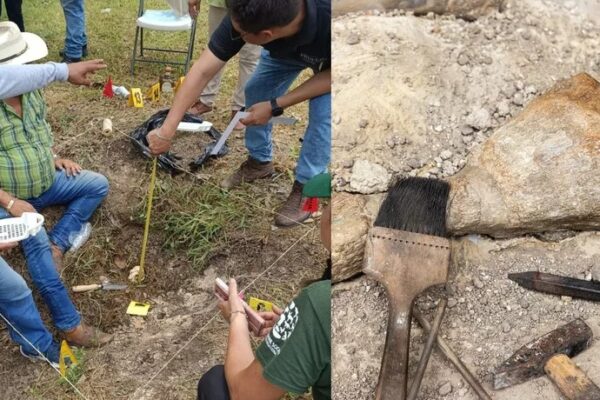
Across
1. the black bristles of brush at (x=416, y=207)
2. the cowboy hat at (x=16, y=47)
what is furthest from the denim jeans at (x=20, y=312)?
the black bristles of brush at (x=416, y=207)

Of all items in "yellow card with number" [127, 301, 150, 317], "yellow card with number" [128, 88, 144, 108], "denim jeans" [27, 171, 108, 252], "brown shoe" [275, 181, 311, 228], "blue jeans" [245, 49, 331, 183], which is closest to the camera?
"blue jeans" [245, 49, 331, 183]

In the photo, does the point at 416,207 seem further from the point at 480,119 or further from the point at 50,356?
the point at 50,356

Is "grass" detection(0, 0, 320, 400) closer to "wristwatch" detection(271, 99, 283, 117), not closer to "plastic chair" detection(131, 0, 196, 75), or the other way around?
"plastic chair" detection(131, 0, 196, 75)

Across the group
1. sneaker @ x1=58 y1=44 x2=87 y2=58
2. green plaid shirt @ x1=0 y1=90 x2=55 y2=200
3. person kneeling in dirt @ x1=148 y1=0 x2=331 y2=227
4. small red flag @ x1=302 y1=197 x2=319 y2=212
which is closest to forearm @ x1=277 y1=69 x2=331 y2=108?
person kneeling in dirt @ x1=148 y1=0 x2=331 y2=227

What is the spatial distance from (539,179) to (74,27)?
3.90m

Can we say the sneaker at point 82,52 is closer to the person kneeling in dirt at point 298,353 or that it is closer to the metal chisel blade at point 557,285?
the person kneeling in dirt at point 298,353

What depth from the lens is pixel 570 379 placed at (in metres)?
0.79

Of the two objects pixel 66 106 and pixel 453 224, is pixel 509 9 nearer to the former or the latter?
pixel 453 224

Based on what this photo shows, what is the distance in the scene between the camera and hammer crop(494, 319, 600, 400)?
78 centimetres

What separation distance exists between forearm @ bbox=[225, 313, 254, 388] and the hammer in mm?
628

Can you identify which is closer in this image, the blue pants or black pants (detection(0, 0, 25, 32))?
the blue pants

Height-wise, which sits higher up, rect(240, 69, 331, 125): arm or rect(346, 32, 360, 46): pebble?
rect(346, 32, 360, 46): pebble

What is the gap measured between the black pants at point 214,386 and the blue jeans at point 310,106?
135 centimetres

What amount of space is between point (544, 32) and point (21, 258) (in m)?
2.49
